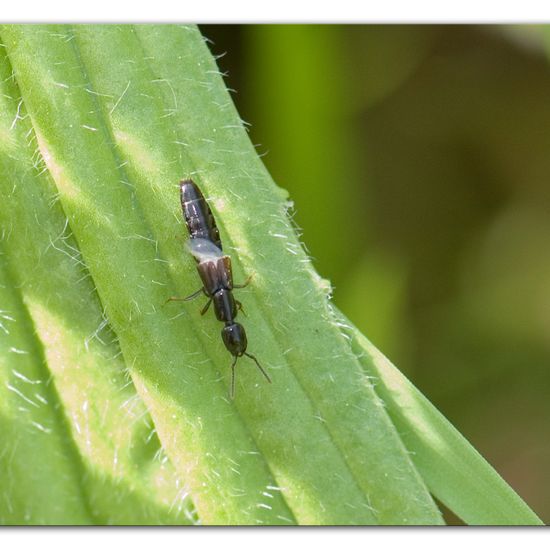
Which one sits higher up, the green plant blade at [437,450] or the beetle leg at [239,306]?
the beetle leg at [239,306]

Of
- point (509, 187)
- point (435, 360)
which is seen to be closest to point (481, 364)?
point (435, 360)

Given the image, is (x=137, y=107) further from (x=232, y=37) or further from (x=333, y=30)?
(x=333, y=30)

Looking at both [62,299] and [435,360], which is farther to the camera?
[435,360]
